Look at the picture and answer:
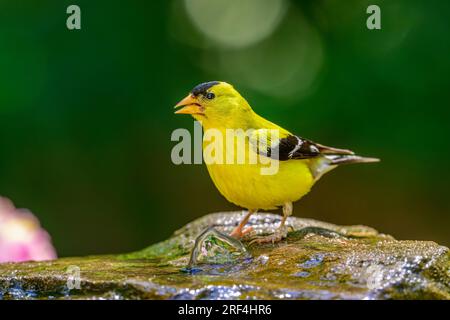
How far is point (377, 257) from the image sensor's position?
7.25 ft

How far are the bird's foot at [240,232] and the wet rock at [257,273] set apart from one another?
10.0 inches

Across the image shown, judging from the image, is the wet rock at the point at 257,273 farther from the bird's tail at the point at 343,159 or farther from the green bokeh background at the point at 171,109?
the green bokeh background at the point at 171,109

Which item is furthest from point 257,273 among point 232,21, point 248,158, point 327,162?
point 232,21

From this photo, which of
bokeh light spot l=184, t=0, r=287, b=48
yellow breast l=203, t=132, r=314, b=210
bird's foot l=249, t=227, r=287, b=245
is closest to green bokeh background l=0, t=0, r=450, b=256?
bokeh light spot l=184, t=0, r=287, b=48

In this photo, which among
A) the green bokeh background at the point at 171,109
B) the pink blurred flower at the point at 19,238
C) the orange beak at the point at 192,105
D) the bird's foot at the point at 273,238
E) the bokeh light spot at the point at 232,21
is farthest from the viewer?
the bokeh light spot at the point at 232,21

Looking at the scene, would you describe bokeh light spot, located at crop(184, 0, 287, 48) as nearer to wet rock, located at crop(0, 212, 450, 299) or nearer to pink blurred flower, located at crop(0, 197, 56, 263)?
wet rock, located at crop(0, 212, 450, 299)

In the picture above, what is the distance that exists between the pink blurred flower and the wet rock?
4 centimetres

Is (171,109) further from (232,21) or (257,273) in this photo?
Result: (257,273)

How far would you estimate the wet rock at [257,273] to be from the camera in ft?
6.37

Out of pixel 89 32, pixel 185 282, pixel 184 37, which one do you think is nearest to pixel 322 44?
pixel 184 37

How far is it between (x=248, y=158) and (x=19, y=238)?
3.18 feet

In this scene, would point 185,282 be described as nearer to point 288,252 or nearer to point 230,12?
point 288,252

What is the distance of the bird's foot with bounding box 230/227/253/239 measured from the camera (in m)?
3.04

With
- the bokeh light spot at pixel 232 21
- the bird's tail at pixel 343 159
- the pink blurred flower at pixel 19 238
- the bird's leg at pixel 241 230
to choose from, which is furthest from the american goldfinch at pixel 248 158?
the bokeh light spot at pixel 232 21
